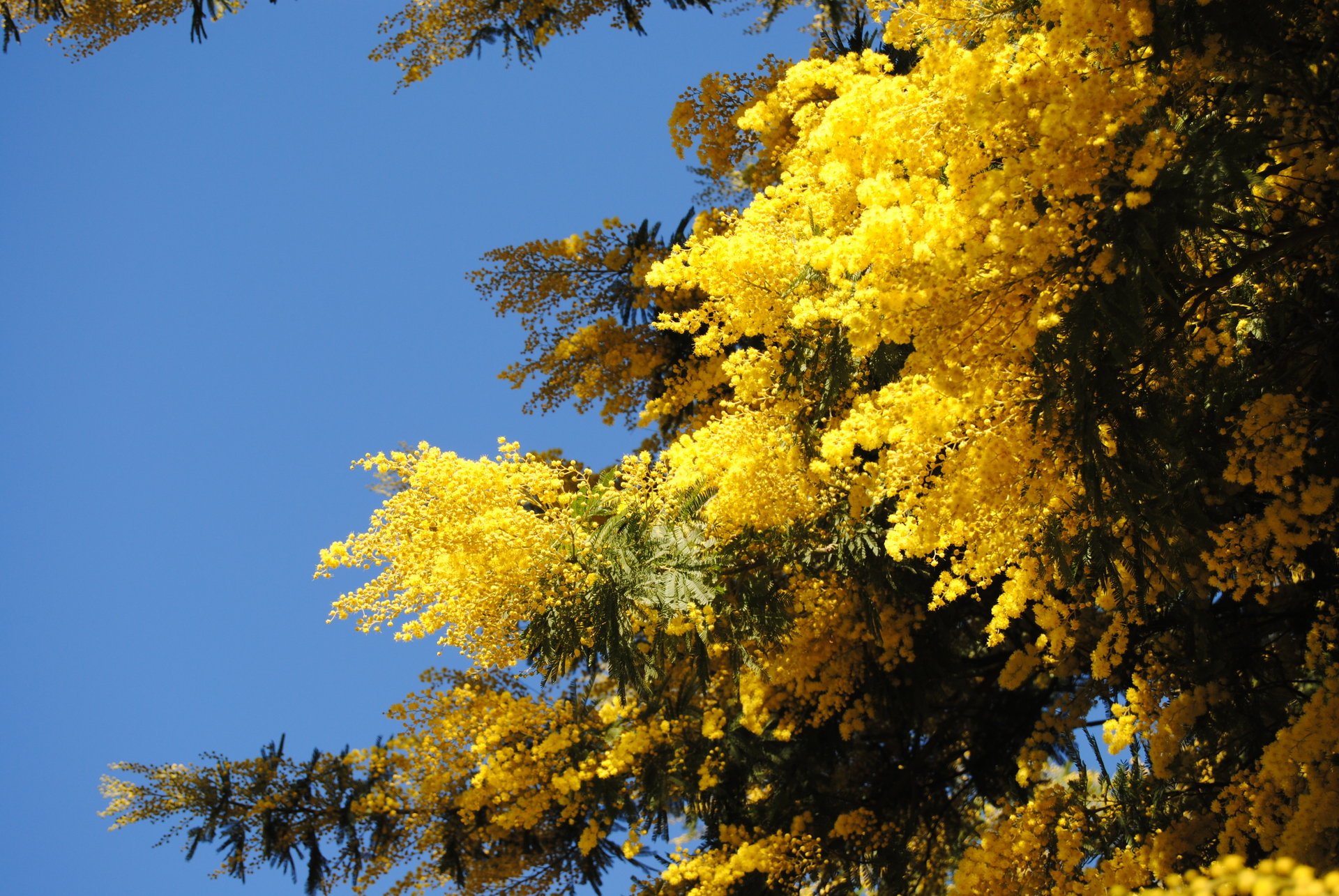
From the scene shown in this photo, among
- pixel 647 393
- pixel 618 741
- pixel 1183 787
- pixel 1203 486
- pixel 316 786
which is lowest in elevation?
pixel 1183 787

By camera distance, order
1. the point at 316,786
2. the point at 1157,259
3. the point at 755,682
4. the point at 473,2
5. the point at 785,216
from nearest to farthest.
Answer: the point at 1157,259
the point at 785,216
the point at 755,682
the point at 316,786
the point at 473,2

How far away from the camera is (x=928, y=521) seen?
4941mm

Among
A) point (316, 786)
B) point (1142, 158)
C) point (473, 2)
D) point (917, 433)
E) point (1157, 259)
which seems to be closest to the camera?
point (1142, 158)

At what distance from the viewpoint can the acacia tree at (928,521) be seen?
434 cm

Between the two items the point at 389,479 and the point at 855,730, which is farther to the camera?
the point at 855,730

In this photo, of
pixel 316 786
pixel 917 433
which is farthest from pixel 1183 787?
pixel 316 786

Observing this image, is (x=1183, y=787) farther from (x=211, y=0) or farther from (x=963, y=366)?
(x=211, y=0)

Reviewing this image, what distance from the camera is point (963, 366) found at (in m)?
4.44

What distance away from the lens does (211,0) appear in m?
10.8

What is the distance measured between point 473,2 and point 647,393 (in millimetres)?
4877

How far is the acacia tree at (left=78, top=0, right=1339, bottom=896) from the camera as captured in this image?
171 inches

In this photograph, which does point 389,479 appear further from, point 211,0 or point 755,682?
point 211,0

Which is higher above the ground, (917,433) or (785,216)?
(785,216)

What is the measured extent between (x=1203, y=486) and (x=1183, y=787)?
2.29 meters
